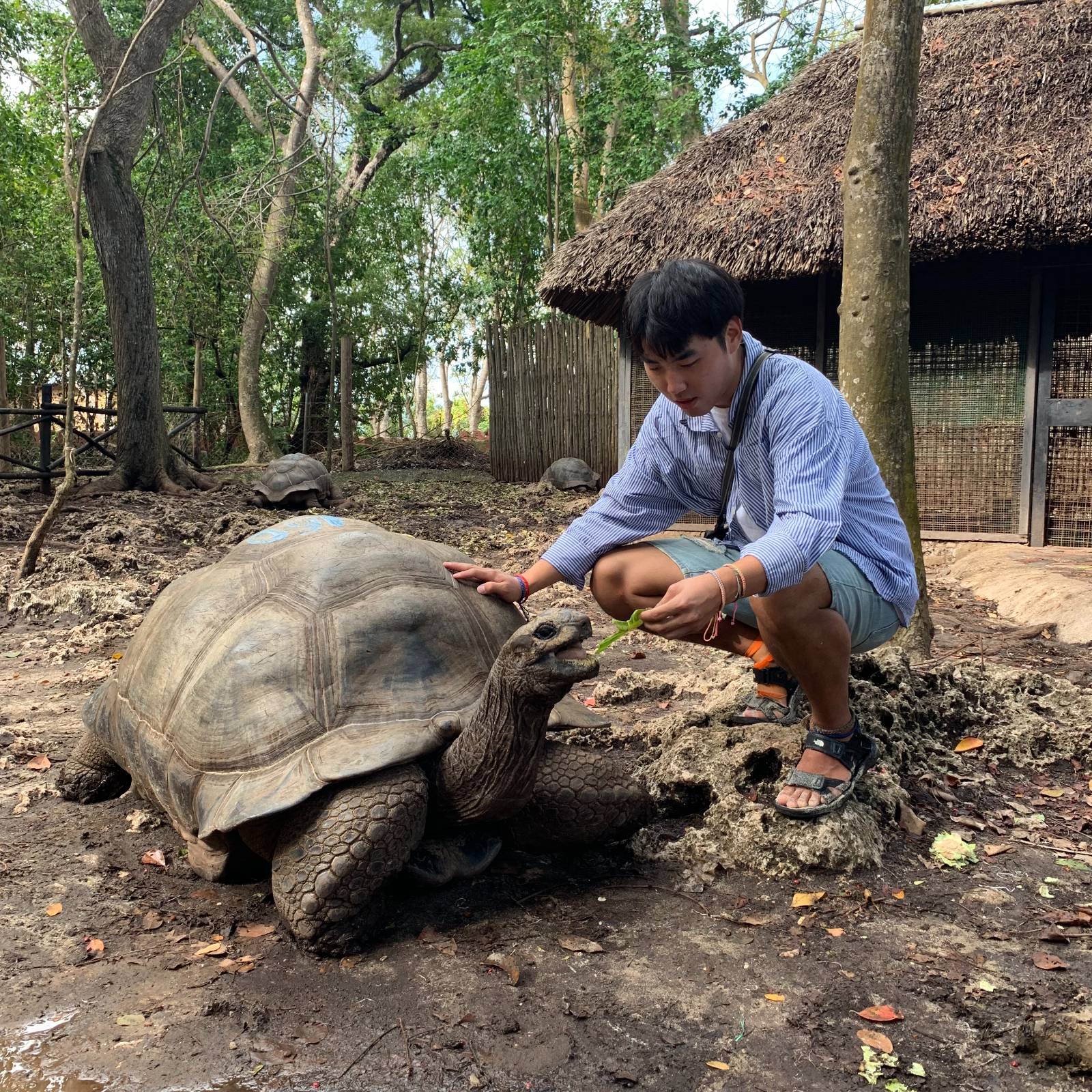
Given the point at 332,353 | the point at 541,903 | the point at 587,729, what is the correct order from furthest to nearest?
the point at 332,353
the point at 587,729
the point at 541,903

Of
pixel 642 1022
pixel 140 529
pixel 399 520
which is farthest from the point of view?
pixel 399 520

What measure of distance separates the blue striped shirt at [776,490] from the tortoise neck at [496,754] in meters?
0.64

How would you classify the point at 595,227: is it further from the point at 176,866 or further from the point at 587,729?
the point at 176,866

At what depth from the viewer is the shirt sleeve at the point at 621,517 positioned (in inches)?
112

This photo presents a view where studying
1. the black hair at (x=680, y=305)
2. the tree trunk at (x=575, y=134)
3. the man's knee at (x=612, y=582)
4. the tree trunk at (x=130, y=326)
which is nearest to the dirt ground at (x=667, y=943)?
the man's knee at (x=612, y=582)

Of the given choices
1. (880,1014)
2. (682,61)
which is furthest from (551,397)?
(880,1014)

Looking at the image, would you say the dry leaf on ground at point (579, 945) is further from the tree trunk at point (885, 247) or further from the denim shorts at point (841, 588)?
the tree trunk at point (885, 247)

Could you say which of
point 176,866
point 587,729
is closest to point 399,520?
point 587,729

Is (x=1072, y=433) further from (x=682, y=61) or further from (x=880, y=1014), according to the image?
(x=682, y=61)

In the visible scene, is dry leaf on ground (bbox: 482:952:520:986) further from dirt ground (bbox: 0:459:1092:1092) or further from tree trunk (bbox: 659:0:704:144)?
tree trunk (bbox: 659:0:704:144)

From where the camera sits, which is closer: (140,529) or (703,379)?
(703,379)

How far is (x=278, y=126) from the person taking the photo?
17188 millimetres

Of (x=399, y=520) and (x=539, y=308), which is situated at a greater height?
(x=539, y=308)

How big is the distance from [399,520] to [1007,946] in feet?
23.8
